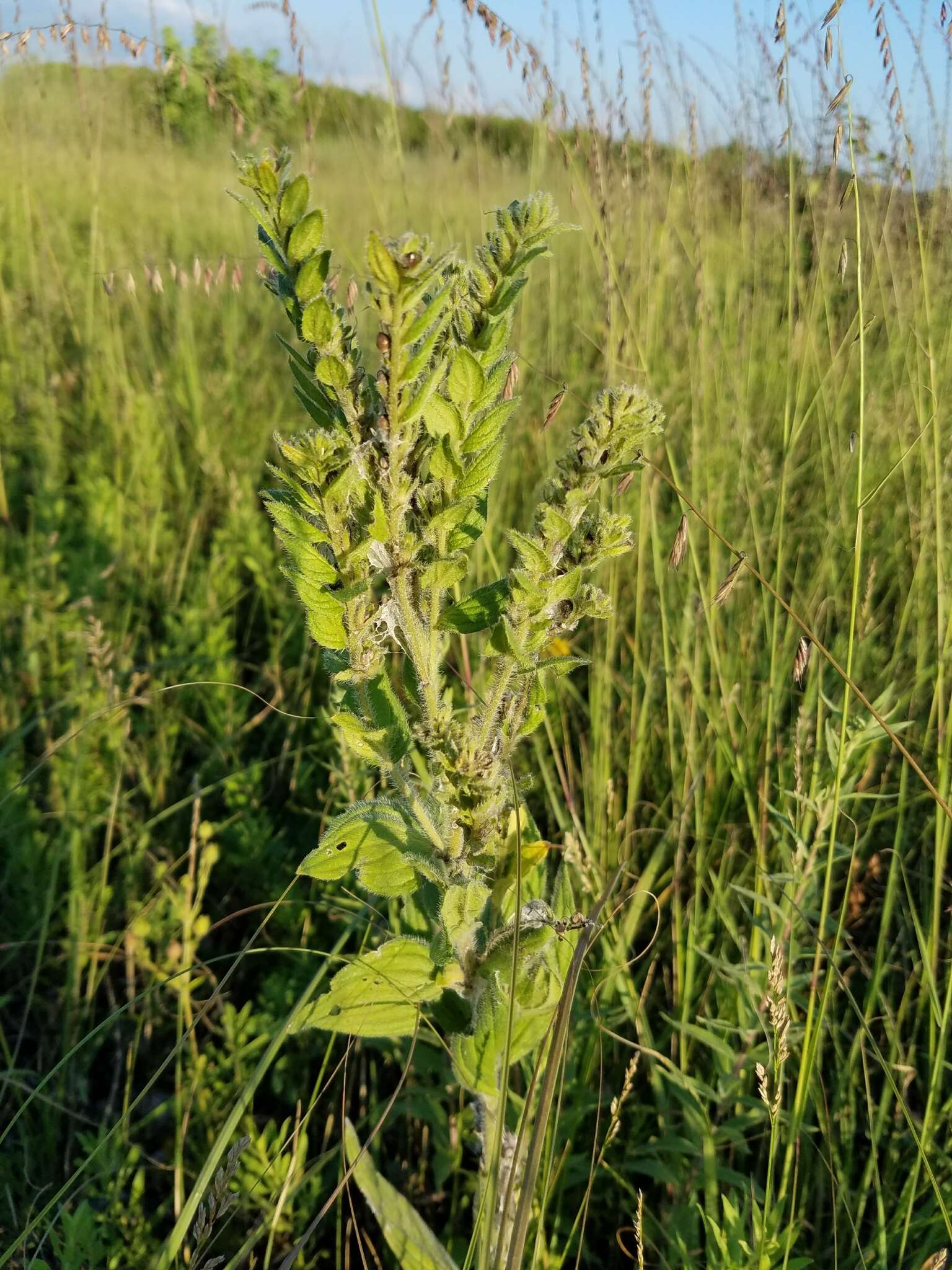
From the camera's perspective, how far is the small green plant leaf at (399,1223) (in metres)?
1.19

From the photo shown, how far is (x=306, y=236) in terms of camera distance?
746 mm

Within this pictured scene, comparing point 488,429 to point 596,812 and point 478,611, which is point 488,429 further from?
point 596,812

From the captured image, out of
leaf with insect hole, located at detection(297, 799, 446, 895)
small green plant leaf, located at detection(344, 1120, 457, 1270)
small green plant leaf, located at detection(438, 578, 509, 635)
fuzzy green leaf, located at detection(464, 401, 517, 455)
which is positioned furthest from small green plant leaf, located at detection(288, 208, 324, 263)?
small green plant leaf, located at detection(344, 1120, 457, 1270)

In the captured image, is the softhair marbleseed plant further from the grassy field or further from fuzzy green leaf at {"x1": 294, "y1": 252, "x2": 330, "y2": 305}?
the grassy field

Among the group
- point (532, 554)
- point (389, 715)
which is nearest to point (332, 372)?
point (532, 554)

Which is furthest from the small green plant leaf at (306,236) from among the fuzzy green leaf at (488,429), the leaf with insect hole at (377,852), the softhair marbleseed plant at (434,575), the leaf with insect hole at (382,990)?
the leaf with insect hole at (382,990)

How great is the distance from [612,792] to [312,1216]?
0.84 meters

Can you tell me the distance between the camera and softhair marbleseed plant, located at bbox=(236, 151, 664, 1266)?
768 mm

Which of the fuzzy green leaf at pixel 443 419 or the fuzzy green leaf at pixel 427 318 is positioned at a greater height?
the fuzzy green leaf at pixel 427 318

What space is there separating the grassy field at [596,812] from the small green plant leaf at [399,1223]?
5cm

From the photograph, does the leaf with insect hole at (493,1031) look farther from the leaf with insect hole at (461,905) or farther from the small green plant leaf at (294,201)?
the small green plant leaf at (294,201)

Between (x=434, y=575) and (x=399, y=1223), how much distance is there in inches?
37.3

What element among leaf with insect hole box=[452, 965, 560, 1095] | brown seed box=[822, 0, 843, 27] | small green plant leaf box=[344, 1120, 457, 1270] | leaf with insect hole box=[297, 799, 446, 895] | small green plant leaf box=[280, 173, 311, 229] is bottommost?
small green plant leaf box=[344, 1120, 457, 1270]

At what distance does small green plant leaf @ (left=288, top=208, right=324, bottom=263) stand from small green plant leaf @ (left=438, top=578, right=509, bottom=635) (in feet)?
1.20
